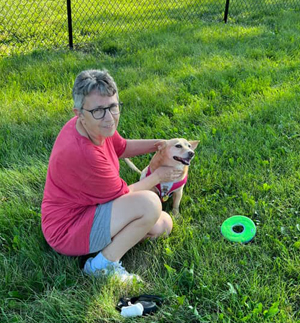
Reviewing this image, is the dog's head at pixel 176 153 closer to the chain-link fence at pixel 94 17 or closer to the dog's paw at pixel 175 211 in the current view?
the dog's paw at pixel 175 211

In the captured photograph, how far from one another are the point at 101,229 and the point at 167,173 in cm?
76

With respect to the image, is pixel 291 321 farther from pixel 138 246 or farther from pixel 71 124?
pixel 71 124

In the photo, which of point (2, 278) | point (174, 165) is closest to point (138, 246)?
point (174, 165)

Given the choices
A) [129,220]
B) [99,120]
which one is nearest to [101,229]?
[129,220]

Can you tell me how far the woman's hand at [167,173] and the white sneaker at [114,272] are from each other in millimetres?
784

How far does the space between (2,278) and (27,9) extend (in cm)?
823

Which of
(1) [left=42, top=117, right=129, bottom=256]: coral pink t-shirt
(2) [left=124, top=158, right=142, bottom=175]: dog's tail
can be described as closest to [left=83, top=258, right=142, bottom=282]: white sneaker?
(1) [left=42, top=117, right=129, bottom=256]: coral pink t-shirt

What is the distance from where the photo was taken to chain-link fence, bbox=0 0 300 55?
6.75 m

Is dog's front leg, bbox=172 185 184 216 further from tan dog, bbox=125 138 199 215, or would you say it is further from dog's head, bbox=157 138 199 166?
dog's head, bbox=157 138 199 166

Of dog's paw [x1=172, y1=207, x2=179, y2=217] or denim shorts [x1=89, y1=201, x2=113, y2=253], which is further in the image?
dog's paw [x1=172, y1=207, x2=179, y2=217]

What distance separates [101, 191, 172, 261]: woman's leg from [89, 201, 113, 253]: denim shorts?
3 centimetres

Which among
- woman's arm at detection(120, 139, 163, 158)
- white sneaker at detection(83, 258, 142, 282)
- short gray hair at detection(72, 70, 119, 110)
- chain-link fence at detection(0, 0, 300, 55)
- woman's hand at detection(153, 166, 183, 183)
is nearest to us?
short gray hair at detection(72, 70, 119, 110)

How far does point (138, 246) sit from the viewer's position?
2.74 metres

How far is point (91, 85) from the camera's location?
7.30 feet
